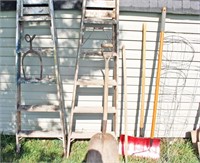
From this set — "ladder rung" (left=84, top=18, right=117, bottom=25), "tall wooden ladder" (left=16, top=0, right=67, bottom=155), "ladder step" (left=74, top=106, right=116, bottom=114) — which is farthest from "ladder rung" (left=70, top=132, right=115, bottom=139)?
"ladder rung" (left=84, top=18, right=117, bottom=25)

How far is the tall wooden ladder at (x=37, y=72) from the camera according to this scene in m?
3.49

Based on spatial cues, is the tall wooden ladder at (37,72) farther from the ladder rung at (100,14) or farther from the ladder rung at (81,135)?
the ladder rung at (100,14)

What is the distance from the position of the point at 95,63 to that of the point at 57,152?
4.01 feet

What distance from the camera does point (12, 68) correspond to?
393 cm

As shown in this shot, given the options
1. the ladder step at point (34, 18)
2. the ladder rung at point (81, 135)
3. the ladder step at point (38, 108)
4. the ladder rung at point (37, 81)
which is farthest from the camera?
the ladder rung at point (81, 135)

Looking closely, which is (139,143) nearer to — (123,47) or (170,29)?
(123,47)

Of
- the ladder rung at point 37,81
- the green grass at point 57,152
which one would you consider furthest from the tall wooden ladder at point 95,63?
the ladder rung at point 37,81

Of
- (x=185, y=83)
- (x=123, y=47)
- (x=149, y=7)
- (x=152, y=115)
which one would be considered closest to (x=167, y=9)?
(x=149, y=7)

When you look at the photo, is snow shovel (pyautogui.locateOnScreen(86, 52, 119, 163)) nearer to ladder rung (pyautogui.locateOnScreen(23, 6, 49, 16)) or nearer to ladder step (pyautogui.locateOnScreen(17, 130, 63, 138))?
ladder step (pyautogui.locateOnScreen(17, 130, 63, 138))

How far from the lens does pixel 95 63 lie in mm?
3885

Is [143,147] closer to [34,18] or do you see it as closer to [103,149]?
[103,149]

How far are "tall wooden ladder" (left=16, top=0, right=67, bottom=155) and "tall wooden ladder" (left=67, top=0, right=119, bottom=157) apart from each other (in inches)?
9.7

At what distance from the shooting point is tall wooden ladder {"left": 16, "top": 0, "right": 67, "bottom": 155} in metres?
3.49

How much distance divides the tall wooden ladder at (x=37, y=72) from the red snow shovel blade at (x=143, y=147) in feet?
2.66
